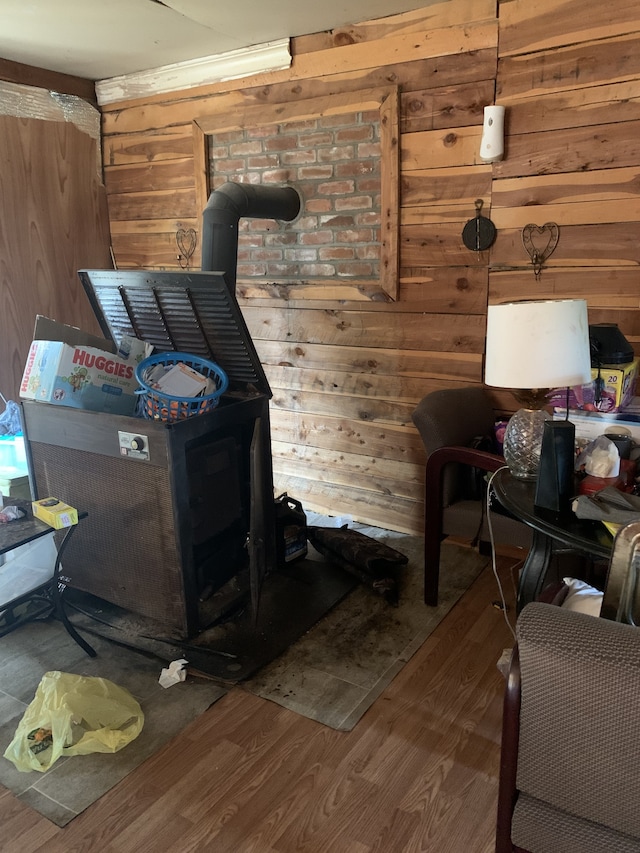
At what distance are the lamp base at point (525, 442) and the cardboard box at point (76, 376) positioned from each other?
133 centimetres

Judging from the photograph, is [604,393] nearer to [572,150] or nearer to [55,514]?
[572,150]

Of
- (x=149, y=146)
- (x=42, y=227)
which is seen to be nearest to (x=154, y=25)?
(x=149, y=146)

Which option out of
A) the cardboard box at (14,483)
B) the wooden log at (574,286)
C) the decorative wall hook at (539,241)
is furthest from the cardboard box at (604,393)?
the cardboard box at (14,483)

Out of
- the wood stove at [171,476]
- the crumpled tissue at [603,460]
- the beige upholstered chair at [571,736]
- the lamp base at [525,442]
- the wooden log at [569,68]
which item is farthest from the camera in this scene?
the wooden log at [569,68]

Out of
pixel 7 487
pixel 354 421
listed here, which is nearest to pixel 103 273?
pixel 7 487

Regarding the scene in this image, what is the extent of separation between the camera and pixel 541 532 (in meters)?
1.61

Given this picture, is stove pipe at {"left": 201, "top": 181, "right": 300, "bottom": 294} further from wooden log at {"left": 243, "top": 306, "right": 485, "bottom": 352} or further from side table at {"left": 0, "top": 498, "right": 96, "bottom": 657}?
side table at {"left": 0, "top": 498, "right": 96, "bottom": 657}

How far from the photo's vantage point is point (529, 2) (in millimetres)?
2283

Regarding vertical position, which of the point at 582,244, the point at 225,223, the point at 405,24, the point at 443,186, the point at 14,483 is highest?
Result: the point at 405,24

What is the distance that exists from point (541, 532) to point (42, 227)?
3.01 meters

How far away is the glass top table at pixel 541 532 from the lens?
138cm

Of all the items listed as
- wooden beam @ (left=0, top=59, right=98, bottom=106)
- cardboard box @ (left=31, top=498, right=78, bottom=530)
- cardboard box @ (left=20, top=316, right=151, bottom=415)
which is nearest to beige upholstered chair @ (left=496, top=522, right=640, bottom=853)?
cardboard box @ (left=31, top=498, right=78, bottom=530)

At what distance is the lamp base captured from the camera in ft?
5.70

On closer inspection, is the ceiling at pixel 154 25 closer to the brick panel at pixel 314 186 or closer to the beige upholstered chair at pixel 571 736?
the brick panel at pixel 314 186
